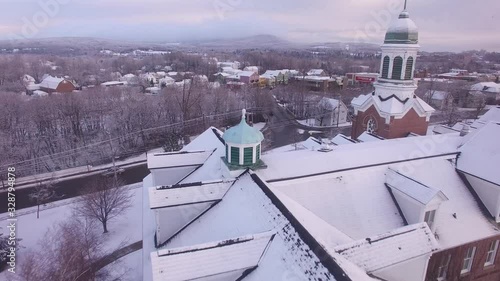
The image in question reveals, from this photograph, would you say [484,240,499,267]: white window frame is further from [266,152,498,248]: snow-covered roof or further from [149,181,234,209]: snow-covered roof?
[149,181,234,209]: snow-covered roof

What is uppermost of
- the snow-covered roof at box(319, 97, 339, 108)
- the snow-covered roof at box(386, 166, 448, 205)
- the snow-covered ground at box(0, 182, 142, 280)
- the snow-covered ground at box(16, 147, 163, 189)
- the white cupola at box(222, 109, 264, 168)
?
the white cupola at box(222, 109, 264, 168)

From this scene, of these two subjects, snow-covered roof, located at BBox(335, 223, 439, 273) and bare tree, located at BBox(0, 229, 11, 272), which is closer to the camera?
snow-covered roof, located at BBox(335, 223, 439, 273)

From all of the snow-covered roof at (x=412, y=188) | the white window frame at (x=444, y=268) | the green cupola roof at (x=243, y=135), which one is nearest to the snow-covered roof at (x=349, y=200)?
the snow-covered roof at (x=412, y=188)

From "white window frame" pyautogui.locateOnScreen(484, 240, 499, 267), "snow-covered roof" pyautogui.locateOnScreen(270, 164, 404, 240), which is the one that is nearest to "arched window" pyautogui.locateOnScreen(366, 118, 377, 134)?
"snow-covered roof" pyautogui.locateOnScreen(270, 164, 404, 240)

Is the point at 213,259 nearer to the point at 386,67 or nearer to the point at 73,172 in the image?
the point at 386,67

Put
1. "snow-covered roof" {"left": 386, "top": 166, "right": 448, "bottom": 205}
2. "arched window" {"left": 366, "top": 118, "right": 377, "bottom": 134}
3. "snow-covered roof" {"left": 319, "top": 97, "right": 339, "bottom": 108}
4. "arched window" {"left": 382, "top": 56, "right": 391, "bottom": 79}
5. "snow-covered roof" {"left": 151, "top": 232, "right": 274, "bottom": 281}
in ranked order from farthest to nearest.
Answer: "snow-covered roof" {"left": 319, "top": 97, "right": 339, "bottom": 108} < "arched window" {"left": 366, "top": 118, "right": 377, "bottom": 134} < "arched window" {"left": 382, "top": 56, "right": 391, "bottom": 79} < "snow-covered roof" {"left": 386, "top": 166, "right": 448, "bottom": 205} < "snow-covered roof" {"left": 151, "top": 232, "right": 274, "bottom": 281}

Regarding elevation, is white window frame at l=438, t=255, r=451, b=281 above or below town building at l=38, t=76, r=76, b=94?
below

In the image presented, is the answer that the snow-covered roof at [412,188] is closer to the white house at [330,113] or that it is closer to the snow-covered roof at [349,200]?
the snow-covered roof at [349,200]
